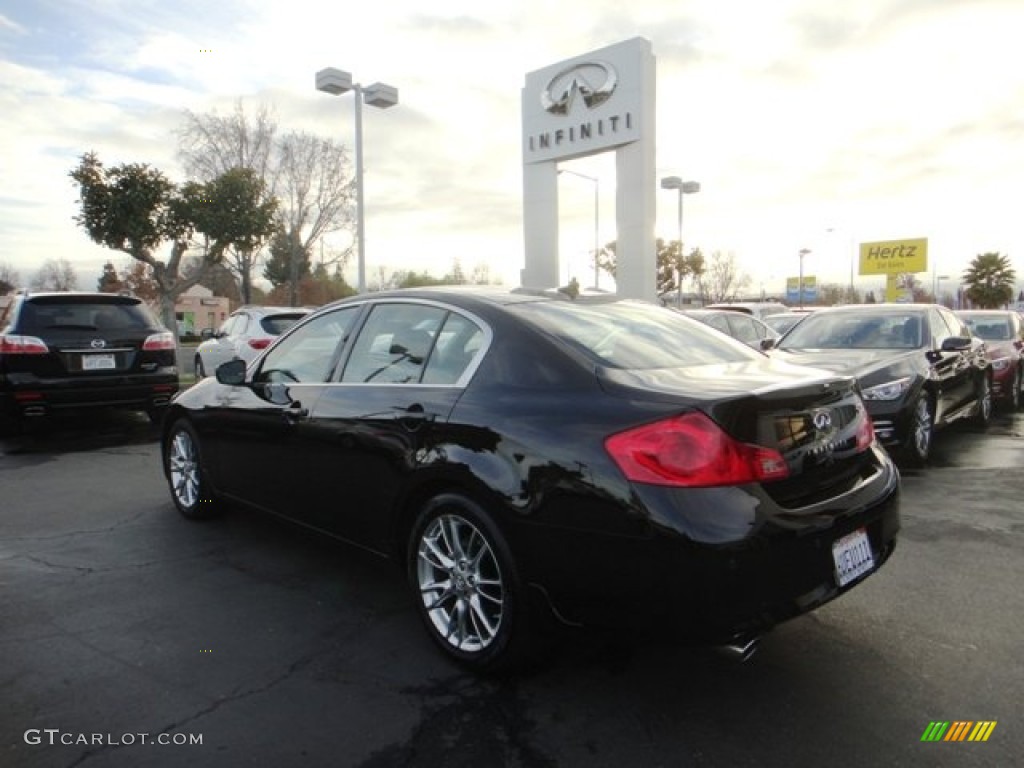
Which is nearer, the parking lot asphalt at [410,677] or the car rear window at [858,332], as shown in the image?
the parking lot asphalt at [410,677]

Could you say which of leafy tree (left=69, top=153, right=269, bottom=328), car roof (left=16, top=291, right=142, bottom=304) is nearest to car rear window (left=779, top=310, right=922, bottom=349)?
car roof (left=16, top=291, right=142, bottom=304)

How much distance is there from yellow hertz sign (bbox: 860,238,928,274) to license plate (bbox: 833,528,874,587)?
4827 centimetres

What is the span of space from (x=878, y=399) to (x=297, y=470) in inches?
186

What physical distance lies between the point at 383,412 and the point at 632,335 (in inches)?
45.7

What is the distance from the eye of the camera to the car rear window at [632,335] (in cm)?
302

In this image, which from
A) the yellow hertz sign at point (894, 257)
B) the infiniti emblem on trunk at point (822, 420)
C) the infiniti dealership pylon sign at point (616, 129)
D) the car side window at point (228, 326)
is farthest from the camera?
the yellow hertz sign at point (894, 257)

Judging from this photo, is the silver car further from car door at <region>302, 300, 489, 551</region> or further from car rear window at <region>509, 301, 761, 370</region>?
car rear window at <region>509, 301, 761, 370</region>

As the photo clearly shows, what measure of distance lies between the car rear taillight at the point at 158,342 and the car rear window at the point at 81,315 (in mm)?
145

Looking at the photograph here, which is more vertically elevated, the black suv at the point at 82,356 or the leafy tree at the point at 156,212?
the leafy tree at the point at 156,212

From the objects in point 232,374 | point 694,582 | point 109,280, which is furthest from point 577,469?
point 109,280

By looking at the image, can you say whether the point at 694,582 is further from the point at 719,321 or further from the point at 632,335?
the point at 719,321

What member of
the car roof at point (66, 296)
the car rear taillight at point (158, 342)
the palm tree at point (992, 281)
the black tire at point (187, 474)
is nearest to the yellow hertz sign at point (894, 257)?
the palm tree at point (992, 281)

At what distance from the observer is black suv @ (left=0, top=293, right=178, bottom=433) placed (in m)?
7.82

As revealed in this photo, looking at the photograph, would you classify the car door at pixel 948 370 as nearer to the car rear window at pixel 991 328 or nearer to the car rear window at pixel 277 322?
the car rear window at pixel 991 328
